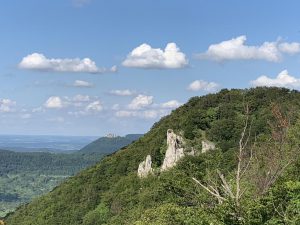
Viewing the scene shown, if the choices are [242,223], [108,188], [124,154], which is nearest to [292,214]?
[242,223]

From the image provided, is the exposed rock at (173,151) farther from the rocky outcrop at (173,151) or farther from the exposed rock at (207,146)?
the exposed rock at (207,146)

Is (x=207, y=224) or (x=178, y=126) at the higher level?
(x=178, y=126)

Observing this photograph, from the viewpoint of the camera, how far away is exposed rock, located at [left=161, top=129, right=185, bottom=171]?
98312mm

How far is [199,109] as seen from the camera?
116 m

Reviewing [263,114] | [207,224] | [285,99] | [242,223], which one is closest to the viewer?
[242,223]

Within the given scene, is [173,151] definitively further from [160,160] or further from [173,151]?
[160,160]

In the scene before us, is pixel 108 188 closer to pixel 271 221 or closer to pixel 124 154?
pixel 124 154

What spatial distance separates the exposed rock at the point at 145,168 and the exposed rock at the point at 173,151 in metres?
4.28

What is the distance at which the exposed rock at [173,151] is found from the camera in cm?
9831

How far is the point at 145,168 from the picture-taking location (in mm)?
108062

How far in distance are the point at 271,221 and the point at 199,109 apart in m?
92.6

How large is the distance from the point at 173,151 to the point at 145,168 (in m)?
11.6

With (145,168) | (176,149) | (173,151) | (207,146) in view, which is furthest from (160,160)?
(207,146)

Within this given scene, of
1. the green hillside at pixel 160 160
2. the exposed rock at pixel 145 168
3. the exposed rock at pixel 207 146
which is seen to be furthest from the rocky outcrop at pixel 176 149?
the exposed rock at pixel 145 168
